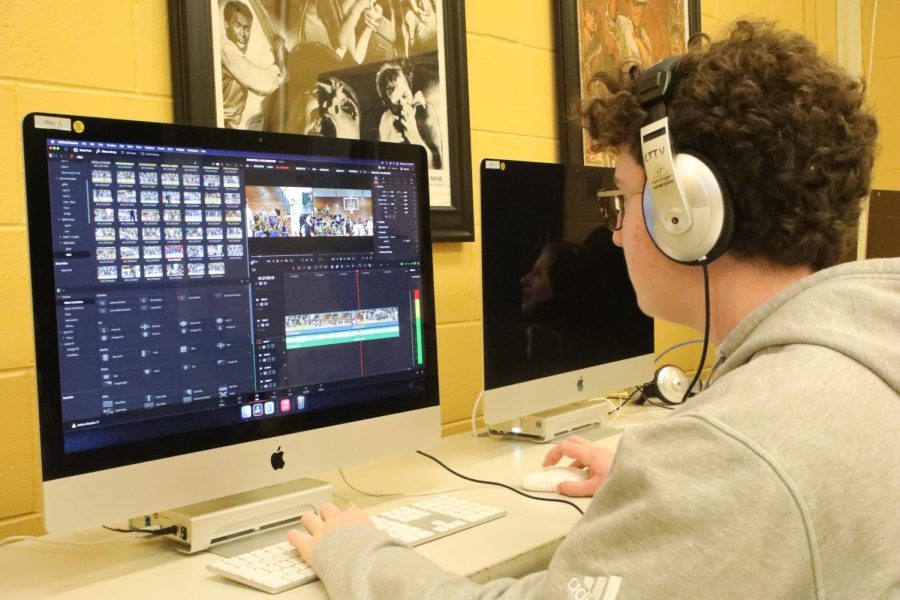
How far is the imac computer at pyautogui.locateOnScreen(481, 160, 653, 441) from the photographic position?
155cm

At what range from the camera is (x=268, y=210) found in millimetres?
1204

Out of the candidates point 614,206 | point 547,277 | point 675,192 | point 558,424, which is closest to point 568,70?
point 547,277

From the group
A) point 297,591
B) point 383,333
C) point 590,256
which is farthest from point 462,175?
point 297,591

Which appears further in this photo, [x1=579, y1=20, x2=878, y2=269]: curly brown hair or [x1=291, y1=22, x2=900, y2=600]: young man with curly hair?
[x1=579, y1=20, x2=878, y2=269]: curly brown hair

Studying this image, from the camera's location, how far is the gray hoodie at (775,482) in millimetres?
677

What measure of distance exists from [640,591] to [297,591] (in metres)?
0.44

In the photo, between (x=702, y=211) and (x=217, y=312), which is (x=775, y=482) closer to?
(x=702, y=211)

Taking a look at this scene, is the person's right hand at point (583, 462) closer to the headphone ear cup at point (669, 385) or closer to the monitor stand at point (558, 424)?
the monitor stand at point (558, 424)

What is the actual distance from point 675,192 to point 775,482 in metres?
0.40

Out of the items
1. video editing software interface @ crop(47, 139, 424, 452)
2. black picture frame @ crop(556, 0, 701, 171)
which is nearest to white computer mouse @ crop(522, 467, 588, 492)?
video editing software interface @ crop(47, 139, 424, 452)

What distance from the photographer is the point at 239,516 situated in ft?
3.82

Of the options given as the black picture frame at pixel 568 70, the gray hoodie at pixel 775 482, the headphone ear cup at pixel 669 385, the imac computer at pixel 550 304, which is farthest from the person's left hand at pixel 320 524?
the black picture frame at pixel 568 70

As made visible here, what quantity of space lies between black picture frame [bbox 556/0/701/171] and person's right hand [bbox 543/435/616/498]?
0.94m

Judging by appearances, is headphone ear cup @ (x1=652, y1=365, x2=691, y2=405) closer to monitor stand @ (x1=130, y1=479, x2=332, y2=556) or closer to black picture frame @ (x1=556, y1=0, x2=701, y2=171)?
black picture frame @ (x1=556, y1=0, x2=701, y2=171)
